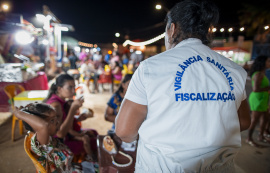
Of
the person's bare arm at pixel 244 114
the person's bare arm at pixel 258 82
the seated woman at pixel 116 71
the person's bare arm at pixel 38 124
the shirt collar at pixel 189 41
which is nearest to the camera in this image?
the shirt collar at pixel 189 41

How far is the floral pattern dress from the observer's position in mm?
1439

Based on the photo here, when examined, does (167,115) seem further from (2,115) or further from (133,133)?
(2,115)

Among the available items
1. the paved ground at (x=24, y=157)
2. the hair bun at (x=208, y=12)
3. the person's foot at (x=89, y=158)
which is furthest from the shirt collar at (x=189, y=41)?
the paved ground at (x=24, y=157)

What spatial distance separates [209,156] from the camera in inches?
34.9

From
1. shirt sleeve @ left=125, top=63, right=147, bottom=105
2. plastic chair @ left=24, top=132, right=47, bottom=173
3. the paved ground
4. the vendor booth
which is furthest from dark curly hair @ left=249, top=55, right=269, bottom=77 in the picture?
the vendor booth

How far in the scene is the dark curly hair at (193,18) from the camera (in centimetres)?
95

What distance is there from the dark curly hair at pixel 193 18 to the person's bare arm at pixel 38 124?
1.18 m

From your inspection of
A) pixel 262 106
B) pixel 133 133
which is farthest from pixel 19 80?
pixel 262 106

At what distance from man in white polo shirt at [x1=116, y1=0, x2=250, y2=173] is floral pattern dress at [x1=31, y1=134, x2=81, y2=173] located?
0.88 metres

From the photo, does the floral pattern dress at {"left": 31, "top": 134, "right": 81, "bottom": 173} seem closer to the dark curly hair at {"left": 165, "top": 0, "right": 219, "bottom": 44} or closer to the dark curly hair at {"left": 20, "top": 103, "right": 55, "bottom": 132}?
the dark curly hair at {"left": 20, "top": 103, "right": 55, "bottom": 132}

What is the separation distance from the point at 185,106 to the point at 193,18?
48 cm

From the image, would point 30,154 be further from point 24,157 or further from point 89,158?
point 24,157

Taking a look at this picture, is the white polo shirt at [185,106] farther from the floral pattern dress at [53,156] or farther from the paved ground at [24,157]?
the paved ground at [24,157]

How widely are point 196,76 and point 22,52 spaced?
32.4 feet
